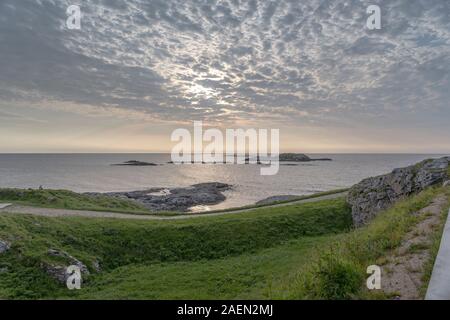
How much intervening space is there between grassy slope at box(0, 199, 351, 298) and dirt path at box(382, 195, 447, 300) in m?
5.46

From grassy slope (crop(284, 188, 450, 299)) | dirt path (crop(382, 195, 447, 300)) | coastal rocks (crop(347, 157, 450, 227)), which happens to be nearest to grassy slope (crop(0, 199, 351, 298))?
coastal rocks (crop(347, 157, 450, 227))

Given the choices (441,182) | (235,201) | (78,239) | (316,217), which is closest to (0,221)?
(78,239)

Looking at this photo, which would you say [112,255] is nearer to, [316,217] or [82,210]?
[82,210]

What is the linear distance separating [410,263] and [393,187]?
15.4 m

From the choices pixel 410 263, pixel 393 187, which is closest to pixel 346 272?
pixel 410 263

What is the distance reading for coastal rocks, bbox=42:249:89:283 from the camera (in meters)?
13.6

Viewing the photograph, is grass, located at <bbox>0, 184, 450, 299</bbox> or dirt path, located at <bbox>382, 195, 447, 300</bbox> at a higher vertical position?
dirt path, located at <bbox>382, 195, 447, 300</bbox>

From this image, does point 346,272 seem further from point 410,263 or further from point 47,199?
point 47,199

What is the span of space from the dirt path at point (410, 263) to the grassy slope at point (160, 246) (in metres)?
5.46

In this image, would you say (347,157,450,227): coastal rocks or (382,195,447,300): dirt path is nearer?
(382,195,447,300): dirt path

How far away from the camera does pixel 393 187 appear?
21.3 m

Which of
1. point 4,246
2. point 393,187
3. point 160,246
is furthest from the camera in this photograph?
point 393,187

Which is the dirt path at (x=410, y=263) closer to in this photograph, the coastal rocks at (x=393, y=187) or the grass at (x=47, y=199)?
the coastal rocks at (x=393, y=187)

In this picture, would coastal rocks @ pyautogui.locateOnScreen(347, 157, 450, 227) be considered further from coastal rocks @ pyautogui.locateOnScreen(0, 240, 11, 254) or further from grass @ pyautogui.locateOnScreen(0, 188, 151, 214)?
coastal rocks @ pyautogui.locateOnScreen(0, 240, 11, 254)
